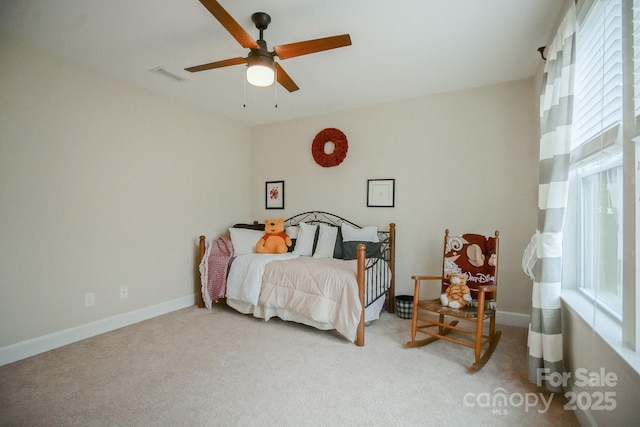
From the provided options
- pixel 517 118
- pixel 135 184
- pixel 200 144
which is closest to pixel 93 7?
pixel 135 184

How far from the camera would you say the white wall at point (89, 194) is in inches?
90.7

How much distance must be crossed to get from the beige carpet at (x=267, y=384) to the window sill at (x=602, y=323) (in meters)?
0.59

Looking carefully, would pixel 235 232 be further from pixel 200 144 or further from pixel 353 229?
pixel 353 229

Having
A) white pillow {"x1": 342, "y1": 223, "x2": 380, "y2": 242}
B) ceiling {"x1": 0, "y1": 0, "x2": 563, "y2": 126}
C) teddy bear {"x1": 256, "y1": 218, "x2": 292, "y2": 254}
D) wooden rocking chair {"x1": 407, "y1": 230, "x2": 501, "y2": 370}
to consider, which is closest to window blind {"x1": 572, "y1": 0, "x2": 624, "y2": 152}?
ceiling {"x1": 0, "y1": 0, "x2": 563, "y2": 126}

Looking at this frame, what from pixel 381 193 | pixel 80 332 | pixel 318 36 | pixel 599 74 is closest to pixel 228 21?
pixel 318 36

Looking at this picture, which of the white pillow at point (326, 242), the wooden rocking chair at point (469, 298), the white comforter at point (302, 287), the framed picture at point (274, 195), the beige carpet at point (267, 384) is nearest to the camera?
the beige carpet at point (267, 384)

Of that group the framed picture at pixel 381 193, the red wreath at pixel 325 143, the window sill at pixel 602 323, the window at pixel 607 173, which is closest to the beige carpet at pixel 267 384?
the window sill at pixel 602 323

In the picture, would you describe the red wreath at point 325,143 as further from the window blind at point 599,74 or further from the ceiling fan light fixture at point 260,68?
the window blind at point 599,74

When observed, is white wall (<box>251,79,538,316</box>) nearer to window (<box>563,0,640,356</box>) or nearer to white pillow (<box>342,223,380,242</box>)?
white pillow (<box>342,223,380,242</box>)

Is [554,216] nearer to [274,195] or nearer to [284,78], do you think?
[284,78]

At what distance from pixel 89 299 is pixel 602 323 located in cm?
372

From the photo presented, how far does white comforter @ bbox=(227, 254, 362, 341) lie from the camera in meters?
2.58

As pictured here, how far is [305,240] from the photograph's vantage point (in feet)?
12.0

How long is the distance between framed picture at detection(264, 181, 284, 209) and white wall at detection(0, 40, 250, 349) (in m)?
0.85
